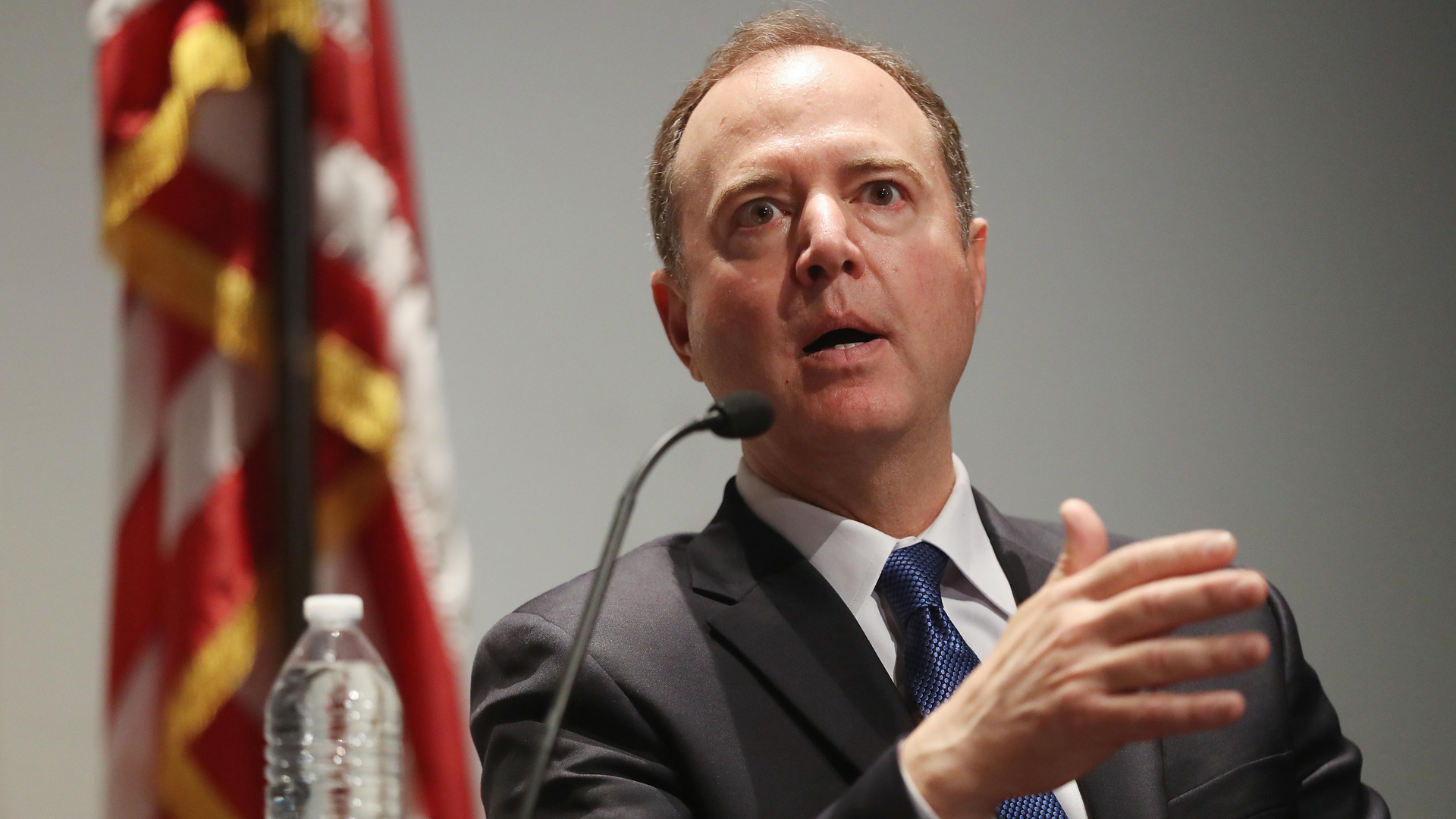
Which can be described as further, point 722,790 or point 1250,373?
point 1250,373

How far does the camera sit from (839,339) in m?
1.58

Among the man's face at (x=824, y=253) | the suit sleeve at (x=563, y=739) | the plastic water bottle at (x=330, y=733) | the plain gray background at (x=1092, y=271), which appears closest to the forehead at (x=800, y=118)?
the man's face at (x=824, y=253)

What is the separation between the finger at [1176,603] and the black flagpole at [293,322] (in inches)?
43.8

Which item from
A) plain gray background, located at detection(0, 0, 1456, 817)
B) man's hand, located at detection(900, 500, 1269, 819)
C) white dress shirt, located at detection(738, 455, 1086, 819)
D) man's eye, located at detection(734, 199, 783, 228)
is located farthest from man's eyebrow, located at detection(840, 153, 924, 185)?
plain gray background, located at detection(0, 0, 1456, 817)

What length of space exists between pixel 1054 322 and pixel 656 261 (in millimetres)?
907

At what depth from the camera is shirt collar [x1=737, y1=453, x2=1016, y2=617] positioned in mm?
1604

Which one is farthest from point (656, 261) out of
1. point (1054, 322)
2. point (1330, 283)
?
point (1330, 283)

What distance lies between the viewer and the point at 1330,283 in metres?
2.84

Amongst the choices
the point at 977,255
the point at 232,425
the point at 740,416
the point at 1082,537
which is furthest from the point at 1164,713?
the point at 232,425

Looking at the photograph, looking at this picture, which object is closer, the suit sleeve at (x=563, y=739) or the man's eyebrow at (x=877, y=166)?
the suit sleeve at (x=563, y=739)

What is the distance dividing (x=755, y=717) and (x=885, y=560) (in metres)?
0.28

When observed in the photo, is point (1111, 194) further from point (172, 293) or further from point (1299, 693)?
point (172, 293)

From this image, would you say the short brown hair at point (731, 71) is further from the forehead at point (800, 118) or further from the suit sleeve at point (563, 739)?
the suit sleeve at point (563, 739)

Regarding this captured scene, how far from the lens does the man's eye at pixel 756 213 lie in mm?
1638
